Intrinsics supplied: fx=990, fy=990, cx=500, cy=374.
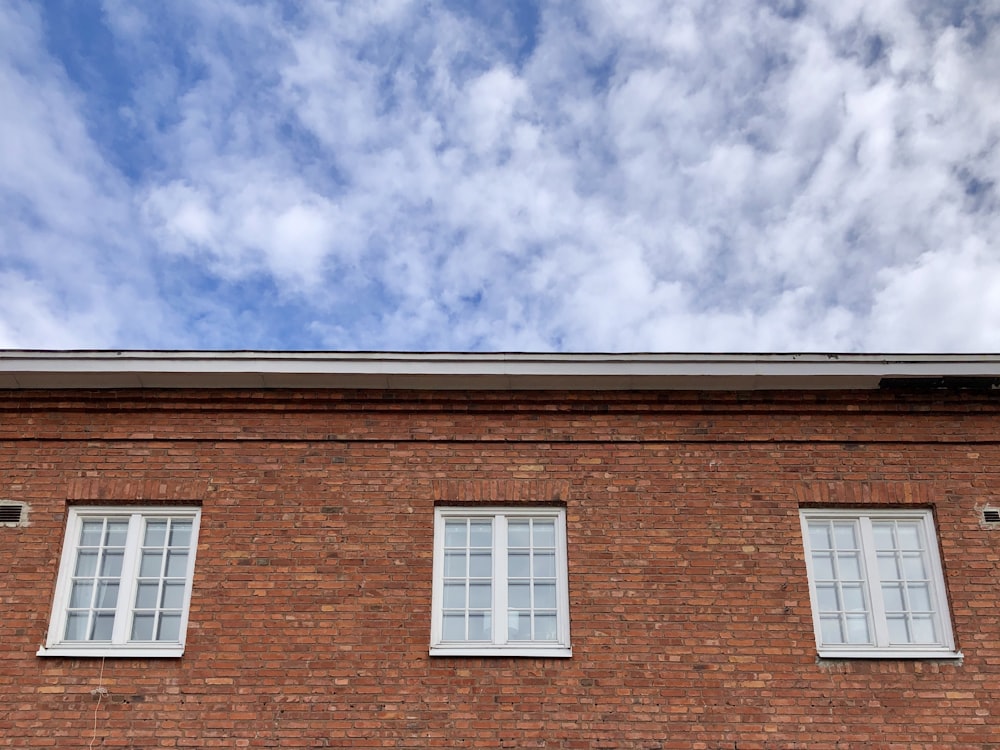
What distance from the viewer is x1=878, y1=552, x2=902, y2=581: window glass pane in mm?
9836

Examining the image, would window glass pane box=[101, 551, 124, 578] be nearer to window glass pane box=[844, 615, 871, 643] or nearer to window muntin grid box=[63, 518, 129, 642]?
window muntin grid box=[63, 518, 129, 642]

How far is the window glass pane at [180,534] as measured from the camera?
9.91m

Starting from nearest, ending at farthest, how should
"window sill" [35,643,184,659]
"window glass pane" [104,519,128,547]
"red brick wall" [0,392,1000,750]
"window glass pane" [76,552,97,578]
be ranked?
"red brick wall" [0,392,1000,750]
"window sill" [35,643,184,659]
"window glass pane" [76,552,97,578]
"window glass pane" [104,519,128,547]

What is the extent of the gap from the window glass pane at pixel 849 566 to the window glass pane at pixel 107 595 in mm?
7164

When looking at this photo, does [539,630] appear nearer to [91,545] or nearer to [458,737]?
[458,737]

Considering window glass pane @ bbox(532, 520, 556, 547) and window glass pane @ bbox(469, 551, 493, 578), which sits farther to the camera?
window glass pane @ bbox(532, 520, 556, 547)

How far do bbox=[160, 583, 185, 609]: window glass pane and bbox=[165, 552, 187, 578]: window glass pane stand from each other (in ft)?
0.32

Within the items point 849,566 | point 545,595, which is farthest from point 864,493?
point 545,595

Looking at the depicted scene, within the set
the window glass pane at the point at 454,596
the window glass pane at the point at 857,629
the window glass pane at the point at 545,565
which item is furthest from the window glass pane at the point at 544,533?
the window glass pane at the point at 857,629

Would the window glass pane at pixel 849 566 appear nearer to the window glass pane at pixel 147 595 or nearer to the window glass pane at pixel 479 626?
the window glass pane at pixel 479 626

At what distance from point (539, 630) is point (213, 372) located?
167 inches

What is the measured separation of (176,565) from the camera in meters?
9.84

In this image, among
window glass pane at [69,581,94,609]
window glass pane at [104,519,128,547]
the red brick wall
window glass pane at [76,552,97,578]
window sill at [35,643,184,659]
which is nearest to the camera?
the red brick wall

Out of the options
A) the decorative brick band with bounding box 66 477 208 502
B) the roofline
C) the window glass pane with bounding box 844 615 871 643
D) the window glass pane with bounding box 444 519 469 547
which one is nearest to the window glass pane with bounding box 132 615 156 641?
the decorative brick band with bounding box 66 477 208 502
